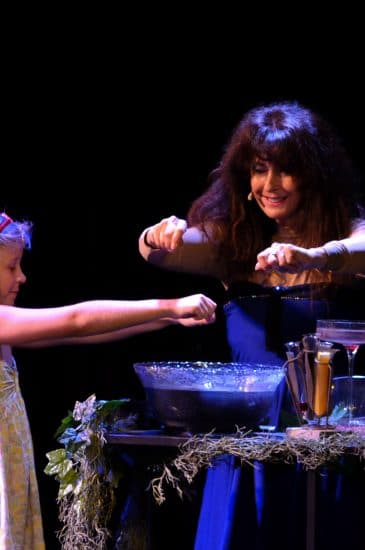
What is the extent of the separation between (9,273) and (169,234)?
0.51m

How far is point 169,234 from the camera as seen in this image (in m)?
2.14

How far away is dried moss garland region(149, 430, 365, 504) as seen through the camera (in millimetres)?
1729

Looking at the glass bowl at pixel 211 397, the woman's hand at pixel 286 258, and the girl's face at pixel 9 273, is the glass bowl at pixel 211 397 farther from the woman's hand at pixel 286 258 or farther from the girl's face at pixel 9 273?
the girl's face at pixel 9 273

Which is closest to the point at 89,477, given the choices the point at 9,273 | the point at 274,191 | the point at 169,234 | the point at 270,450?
the point at 270,450

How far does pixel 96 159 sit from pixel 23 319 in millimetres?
1235

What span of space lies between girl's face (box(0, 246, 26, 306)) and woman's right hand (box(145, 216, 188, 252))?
42 centimetres

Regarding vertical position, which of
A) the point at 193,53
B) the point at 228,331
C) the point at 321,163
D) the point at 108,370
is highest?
the point at 193,53

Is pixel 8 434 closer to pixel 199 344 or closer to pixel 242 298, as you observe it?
pixel 242 298

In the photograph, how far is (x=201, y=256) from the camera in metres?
2.43

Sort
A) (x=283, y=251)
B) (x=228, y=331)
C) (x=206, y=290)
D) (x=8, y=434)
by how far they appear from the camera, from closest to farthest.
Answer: (x=283, y=251)
(x=8, y=434)
(x=228, y=331)
(x=206, y=290)

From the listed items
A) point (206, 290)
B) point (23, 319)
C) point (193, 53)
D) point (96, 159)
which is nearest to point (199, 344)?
point (206, 290)

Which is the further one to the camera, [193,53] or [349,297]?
[193,53]

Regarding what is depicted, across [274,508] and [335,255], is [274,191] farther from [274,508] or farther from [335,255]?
[274,508]

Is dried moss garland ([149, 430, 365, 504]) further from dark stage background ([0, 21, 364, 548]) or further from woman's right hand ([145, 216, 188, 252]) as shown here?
dark stage background ([0, 21, 364, 548])
